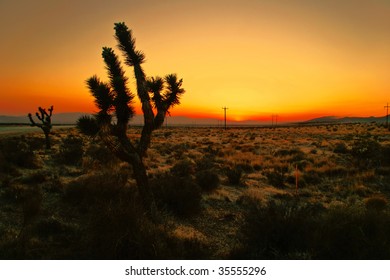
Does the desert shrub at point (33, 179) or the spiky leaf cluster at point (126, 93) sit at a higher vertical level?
the spiky leaf cluster at point (126, 93)

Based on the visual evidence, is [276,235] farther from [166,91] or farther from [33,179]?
[33,179]

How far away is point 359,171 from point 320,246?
36.6ft

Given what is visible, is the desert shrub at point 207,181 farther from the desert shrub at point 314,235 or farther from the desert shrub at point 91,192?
the desert shrub at point 314,235

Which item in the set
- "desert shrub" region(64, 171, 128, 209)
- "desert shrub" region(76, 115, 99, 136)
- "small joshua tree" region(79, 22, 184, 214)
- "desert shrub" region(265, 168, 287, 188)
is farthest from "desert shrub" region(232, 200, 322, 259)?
"desert shrub" region(265, 168, 287, 188)

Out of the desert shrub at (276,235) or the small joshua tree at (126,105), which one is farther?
the small joshua tree at (126,105)

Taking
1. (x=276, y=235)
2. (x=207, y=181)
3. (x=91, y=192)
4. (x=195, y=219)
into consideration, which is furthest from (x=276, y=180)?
(x=91, y=192)

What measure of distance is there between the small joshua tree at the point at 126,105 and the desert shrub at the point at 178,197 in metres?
0.99

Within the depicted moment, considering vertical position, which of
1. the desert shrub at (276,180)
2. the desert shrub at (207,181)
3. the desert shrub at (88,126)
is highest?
the desert shrub at (88,126)

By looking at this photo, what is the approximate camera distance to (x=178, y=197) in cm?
846

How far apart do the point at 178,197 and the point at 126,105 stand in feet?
9.60

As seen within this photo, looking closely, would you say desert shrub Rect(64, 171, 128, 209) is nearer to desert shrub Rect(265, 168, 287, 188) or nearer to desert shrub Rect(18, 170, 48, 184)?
desert shrub Rect(18, 170, 48, 184)

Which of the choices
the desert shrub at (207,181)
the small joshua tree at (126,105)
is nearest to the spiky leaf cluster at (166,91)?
the small joshua tree at (126,105)

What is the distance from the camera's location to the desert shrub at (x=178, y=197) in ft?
27.0
